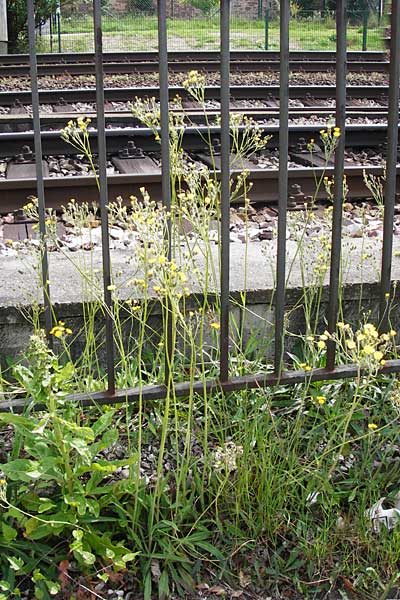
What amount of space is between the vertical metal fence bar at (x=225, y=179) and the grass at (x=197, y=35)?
2197 cm

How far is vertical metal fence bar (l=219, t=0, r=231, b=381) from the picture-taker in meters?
2.80

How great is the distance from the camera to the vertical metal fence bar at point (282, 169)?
2.87 metres

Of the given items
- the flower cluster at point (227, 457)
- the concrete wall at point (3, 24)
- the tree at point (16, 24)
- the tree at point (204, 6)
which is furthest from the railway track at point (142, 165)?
the tree at point (204, 6)

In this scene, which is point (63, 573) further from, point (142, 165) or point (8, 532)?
point (142, 165)

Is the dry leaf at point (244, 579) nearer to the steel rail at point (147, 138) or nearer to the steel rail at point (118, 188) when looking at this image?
the steel rail at point (118, 188)

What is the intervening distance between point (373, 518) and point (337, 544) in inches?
5.8

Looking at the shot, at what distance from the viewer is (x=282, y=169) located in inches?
118

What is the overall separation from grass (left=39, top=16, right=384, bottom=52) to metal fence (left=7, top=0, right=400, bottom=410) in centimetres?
2173

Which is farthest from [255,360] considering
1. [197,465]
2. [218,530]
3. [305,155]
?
[305,155]

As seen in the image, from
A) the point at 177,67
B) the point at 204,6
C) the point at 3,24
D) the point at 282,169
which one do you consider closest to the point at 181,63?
the point at 177,67

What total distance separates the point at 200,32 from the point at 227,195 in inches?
1249

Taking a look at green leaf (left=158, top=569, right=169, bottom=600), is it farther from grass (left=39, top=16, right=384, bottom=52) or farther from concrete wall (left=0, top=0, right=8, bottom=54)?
grass (left=39, top=16, right=384, bottom=52)

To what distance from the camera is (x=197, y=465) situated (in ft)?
9.84

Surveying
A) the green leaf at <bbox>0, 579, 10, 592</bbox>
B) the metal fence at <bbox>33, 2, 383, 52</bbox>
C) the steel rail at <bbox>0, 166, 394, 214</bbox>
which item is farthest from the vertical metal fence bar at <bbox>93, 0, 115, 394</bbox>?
the metal fence at <bbox>33, 2, 383, 52</bbox>
